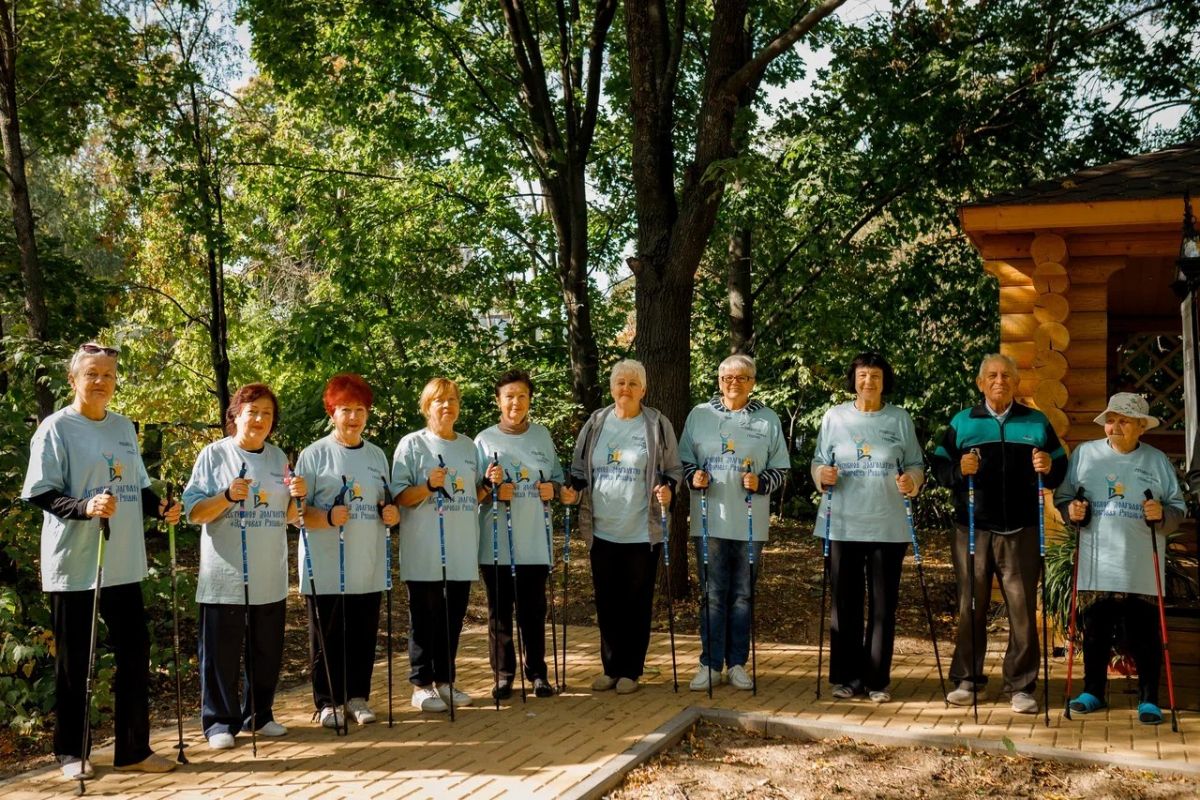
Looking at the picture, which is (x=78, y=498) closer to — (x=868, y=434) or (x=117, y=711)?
(x=117, y=711)

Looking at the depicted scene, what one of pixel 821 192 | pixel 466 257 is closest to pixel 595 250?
pixel 466 257

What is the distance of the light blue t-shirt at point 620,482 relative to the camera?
536 centimetres

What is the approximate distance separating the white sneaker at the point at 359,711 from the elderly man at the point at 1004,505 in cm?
278

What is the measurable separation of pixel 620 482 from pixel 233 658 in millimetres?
1994

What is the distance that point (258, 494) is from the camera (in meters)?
4.54

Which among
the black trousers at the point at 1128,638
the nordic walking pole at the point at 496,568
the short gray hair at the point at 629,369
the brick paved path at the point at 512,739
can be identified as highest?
the short gray hair at the point at 629,369

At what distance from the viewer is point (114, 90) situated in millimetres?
8617

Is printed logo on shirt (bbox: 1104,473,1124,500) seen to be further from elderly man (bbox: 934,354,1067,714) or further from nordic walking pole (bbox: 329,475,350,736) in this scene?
nordic walking pole (bbox: 329,475,350,736)

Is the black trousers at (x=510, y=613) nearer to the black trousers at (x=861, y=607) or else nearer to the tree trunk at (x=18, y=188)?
the black trousers at (x=861, y=607)

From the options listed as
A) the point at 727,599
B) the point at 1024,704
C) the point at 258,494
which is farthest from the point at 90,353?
the point at 1024,704

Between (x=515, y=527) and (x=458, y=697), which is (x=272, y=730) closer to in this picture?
(x=458, y=697)

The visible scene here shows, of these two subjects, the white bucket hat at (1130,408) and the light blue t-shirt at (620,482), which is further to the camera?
the light blue t-shirt at (620,482)

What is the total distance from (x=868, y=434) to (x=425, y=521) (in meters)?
2.21

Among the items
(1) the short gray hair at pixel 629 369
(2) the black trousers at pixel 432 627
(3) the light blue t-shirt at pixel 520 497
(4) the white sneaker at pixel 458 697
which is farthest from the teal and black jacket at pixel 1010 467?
(4) the white sneaker at pixel 458 697
